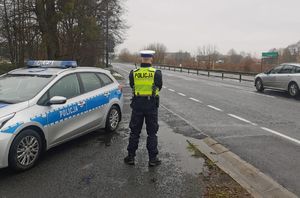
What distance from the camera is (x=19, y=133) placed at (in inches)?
198

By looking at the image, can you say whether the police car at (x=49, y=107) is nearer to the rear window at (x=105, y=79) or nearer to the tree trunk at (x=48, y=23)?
the rear window at (x=105, y=79)

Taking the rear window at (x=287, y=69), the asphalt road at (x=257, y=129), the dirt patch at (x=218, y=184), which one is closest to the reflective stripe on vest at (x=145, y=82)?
the dirt patch at (x=218, y=184)

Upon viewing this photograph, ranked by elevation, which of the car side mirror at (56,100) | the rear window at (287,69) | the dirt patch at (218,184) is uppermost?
the rear window at (287,69)

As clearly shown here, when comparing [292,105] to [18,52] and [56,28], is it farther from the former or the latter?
[18,52]

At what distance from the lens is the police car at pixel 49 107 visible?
5000 millimetres

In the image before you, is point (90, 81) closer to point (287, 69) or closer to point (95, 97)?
point (95, 97)

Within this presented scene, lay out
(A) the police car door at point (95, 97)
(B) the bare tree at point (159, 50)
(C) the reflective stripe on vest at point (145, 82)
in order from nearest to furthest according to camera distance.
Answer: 1. (C) the reflective stripe on vest at point (145, 82)
2. (A) the police car door at point (95, 97)
3. (B) the bare tree at point (159, 50)

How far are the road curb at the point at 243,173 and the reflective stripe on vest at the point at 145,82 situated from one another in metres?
1.61

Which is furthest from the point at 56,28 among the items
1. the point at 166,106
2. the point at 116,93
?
the point at 116,93

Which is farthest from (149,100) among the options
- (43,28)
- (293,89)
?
(43,28)

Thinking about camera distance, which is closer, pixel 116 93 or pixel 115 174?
pixel 115 174

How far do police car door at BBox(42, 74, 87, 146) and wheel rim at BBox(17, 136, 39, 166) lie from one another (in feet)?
1.21

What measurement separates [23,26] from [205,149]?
52.4 feet

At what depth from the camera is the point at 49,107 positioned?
5688 millimetres
